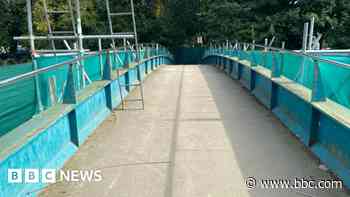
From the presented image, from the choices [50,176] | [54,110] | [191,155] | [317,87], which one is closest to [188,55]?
[317,87]

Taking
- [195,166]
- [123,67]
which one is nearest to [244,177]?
[195,166]

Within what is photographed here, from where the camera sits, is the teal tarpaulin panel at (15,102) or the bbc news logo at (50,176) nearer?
the bbc news logo at (50,176)

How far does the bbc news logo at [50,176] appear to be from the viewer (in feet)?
11.6

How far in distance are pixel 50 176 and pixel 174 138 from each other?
2.42 meters

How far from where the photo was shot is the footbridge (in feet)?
13.4

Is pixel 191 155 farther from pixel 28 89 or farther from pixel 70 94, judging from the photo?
pixel 28 89

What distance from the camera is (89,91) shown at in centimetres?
654

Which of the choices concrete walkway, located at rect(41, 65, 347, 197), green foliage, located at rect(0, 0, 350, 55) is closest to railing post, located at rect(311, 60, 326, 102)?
concrete walkway, located at rect(41, 65, 347, 197)

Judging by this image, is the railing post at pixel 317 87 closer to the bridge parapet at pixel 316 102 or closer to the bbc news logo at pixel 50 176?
the bridge parapet at pixel 316 102

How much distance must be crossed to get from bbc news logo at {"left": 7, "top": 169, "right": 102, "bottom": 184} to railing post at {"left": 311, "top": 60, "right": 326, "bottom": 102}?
11.6 feet

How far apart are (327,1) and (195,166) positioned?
27.6 meters

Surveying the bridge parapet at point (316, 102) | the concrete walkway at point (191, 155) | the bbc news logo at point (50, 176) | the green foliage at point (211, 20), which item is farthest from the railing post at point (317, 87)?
the green foliage at point (211, 20)

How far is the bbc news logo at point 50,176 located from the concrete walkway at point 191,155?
0.45 feet

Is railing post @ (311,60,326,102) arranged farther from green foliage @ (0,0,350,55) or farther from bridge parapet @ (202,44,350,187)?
green foliage @ (0,0,350,55)
